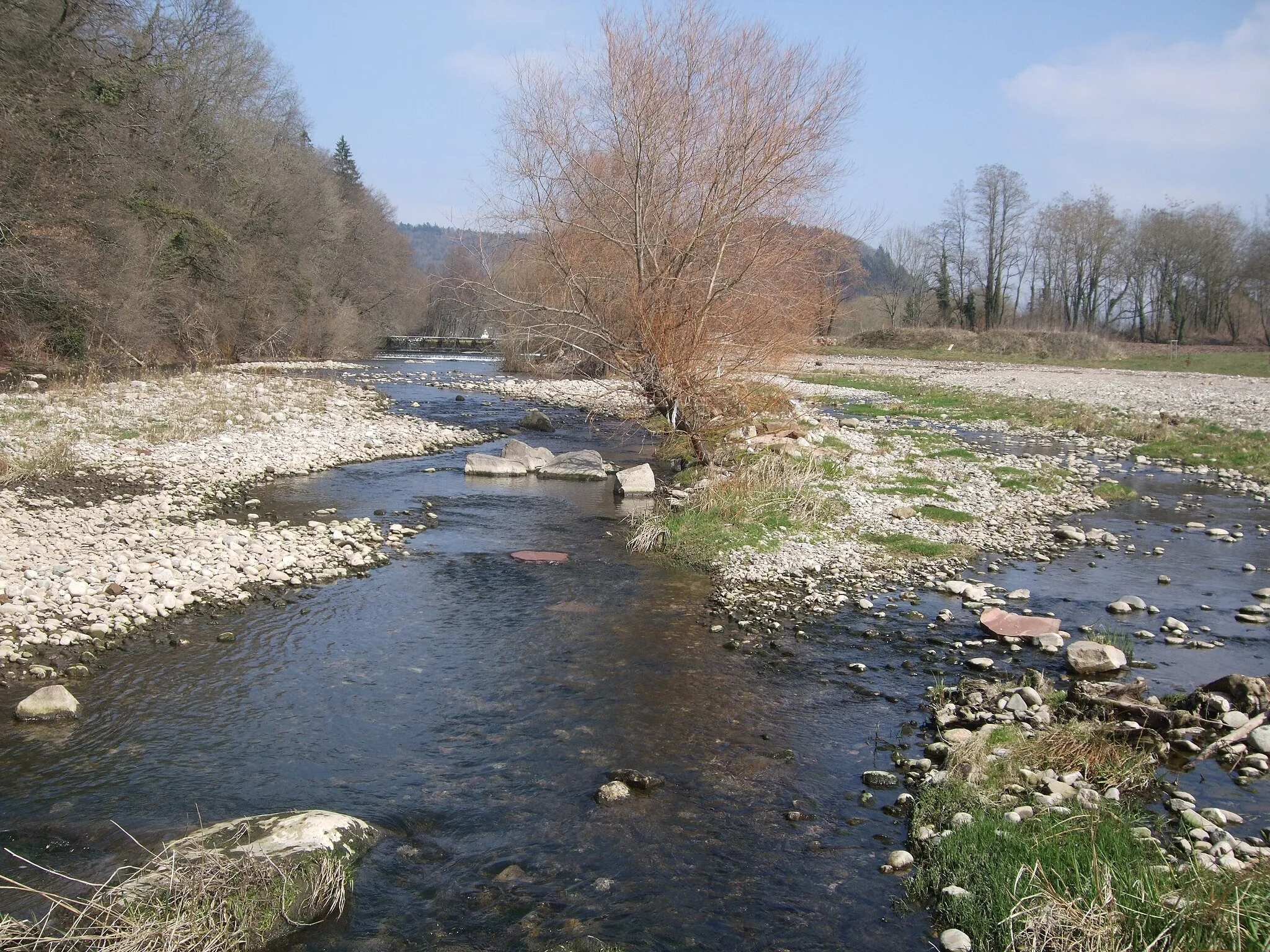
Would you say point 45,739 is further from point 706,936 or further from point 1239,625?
point 1239,625

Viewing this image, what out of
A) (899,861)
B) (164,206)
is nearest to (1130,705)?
(899,861)

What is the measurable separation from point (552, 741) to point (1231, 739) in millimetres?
5128

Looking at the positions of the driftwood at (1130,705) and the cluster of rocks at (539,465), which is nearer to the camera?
the driftwood at (1130,705)

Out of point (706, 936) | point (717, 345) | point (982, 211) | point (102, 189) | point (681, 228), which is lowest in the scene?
point (706, 936)

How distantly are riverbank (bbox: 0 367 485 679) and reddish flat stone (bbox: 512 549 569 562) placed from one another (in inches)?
71.4

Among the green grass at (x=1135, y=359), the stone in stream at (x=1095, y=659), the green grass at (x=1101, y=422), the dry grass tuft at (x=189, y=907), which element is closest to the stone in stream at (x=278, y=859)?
the dry grass tuft at (x=189, y=907)

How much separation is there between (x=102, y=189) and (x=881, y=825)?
29462 mm

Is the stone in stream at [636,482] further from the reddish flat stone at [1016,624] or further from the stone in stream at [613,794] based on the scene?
the stone in stream at [613,794]

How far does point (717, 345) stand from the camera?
55.3 feet

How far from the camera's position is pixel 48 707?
6.96 meters

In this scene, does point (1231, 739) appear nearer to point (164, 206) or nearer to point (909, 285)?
point (164, 206)

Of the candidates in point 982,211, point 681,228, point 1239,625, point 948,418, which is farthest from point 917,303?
point 1239,625

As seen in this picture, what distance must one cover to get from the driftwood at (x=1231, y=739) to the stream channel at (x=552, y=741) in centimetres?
25

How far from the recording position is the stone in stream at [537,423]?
953 inches
